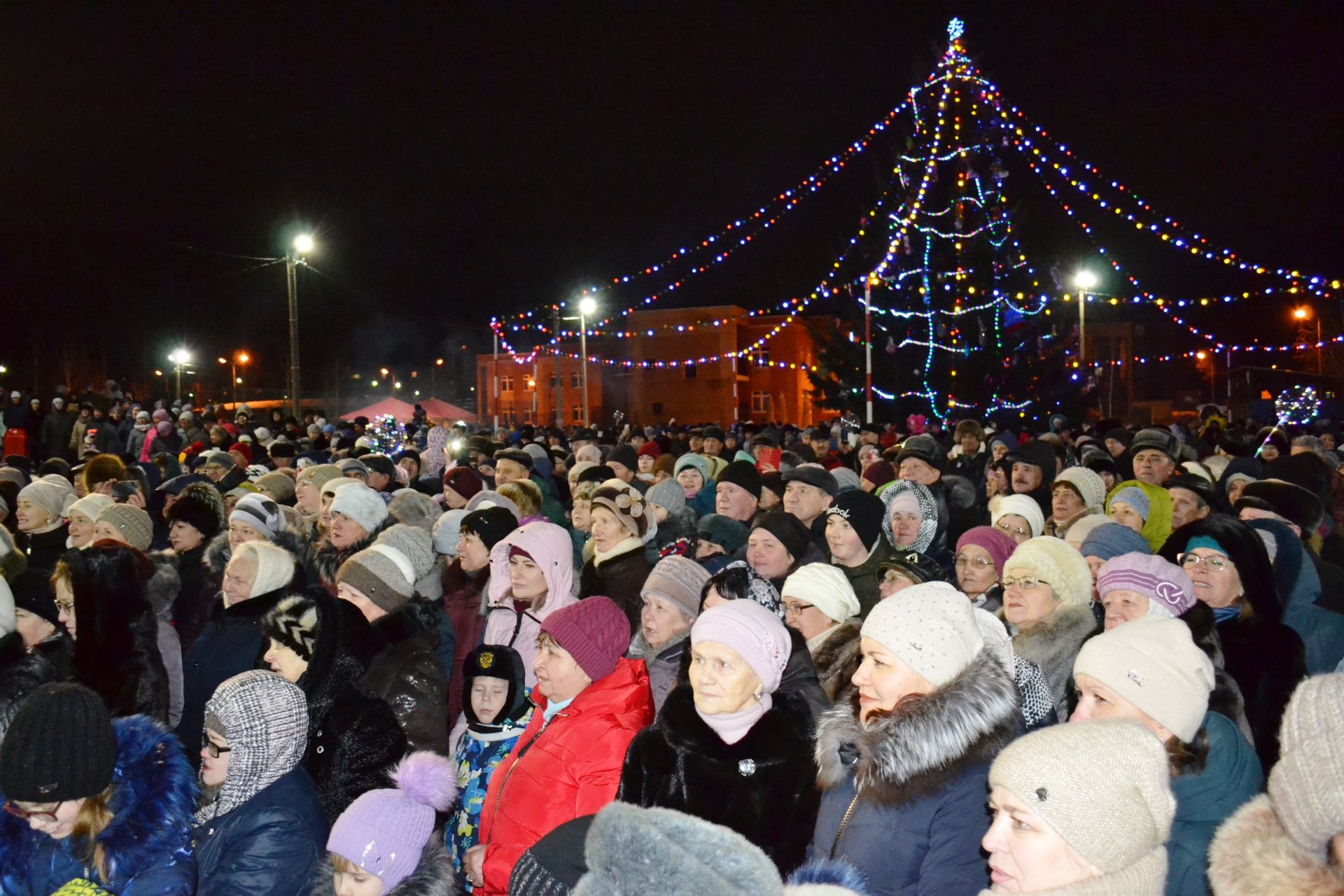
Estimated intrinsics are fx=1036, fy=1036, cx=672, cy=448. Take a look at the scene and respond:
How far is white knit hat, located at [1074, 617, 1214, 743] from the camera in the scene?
317 centimetres

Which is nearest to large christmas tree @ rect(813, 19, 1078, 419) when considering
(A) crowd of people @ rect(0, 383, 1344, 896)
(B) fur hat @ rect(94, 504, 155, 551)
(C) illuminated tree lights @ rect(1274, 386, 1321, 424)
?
(C) illuminated tree lights @ rect(1274, 386, 1321, 424)

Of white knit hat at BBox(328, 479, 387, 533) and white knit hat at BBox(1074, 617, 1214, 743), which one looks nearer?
white knit hat at BBox(1074, 617, 1214, 743)

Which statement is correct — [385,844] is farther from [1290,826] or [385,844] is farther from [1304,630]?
[1304,630]

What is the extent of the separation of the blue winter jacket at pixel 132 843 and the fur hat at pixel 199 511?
3837mm

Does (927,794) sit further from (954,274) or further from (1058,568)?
(954,274)

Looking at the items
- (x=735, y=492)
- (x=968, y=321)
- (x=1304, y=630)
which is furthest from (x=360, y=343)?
(x=1304, y=630)

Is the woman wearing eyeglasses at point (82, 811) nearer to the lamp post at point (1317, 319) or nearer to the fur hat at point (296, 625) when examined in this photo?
the fur hat at point (296, 625)

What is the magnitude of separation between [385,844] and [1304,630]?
447 centimetres

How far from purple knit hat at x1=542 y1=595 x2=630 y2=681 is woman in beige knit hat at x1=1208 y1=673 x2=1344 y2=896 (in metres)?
2.34

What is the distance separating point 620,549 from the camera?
6461 millimetres

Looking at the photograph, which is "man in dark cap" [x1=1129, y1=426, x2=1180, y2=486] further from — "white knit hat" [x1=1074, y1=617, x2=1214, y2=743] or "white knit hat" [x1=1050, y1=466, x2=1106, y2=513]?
"white knit hat" [x1=1074, y1=617, x2=1214, y2=743]

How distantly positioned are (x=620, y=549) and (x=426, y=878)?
3.32 metres

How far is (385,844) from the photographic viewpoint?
3264mm

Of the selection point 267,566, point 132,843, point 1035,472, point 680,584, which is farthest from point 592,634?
point 1035,472
